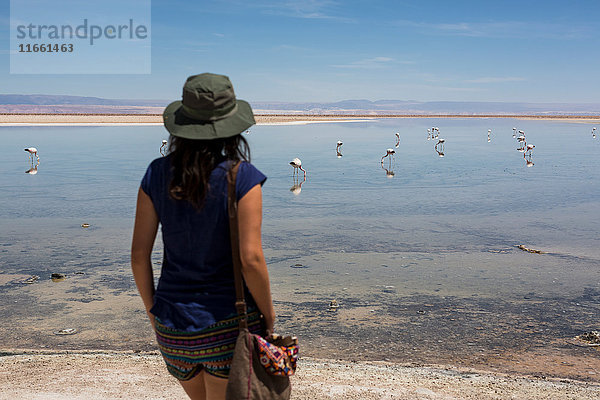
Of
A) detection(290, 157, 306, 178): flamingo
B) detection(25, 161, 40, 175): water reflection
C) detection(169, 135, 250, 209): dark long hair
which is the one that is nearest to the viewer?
detection(169, 135, 250, 209): dark long hair

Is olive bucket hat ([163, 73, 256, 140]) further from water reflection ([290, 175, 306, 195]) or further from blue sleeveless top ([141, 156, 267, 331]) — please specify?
water reflection ([290, 175, 306, 195])

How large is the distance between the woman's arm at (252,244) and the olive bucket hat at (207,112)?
268mm

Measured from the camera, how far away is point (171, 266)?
2.45 meters

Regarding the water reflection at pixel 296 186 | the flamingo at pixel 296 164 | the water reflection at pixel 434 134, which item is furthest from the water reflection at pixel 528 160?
the water reflection at pixel 434 134

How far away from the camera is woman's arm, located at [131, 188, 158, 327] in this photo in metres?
2.44

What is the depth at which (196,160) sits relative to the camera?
7.50ft

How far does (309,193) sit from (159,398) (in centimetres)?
1209

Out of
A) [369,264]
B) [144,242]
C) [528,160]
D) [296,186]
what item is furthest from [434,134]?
[144,242]

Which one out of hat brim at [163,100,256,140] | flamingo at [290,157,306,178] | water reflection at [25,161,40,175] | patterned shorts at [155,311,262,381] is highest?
hat brim at [163,100,256,140]

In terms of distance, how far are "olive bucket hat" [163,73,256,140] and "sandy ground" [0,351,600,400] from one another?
2.51 metres

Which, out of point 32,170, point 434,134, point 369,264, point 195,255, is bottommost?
point 369,264

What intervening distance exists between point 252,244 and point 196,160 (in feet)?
1.22

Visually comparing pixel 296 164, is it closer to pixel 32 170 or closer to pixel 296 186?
pixel 296 186

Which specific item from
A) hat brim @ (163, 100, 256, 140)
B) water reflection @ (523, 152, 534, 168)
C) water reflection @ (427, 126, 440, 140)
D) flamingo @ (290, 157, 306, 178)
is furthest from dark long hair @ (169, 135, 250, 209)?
water reflection @ (427, 126, 440, 140)
